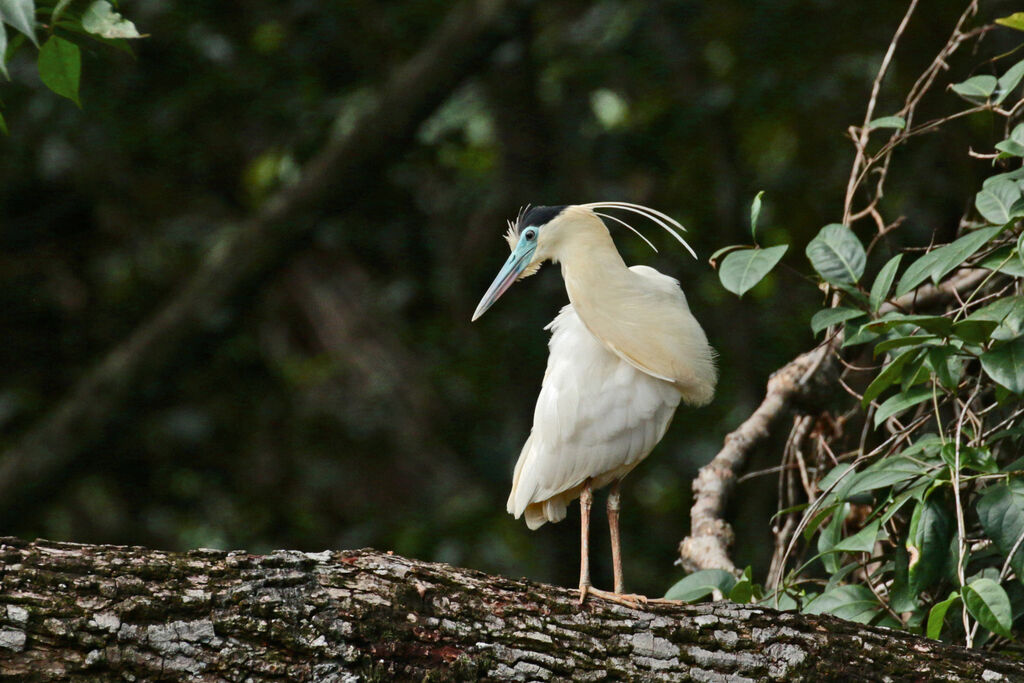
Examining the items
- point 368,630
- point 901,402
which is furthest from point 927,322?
point 368,630

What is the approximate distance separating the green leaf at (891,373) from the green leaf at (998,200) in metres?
0.29

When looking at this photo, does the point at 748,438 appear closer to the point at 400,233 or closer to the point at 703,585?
the point at 703,585

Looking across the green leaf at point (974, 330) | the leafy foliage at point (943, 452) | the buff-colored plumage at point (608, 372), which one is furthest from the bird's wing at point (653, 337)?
the green leaf at point (974, 330)

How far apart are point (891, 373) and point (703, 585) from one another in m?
0.67

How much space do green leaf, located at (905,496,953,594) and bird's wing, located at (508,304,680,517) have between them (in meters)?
0.65

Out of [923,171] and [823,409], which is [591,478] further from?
[923,171]

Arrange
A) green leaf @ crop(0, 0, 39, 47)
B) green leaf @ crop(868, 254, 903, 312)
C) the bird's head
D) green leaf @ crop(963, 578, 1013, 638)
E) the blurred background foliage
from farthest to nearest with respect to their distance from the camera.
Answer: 1. the blurred background foliage
2. the bird's head
3. green leaf @ crop(868, 254, 903, 312)
4. green leaf @ crop(963, 578, 1013, 638)
5. green leaf @ crop(0, 0, 39, 47)

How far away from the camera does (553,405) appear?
269cm

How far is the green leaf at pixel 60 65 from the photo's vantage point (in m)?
2.11

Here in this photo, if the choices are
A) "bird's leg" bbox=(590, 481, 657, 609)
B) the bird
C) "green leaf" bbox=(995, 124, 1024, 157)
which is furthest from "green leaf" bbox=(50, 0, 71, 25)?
"green leaf" bbox=(995, 124, 1024, 157)

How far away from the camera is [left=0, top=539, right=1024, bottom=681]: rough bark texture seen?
166cm

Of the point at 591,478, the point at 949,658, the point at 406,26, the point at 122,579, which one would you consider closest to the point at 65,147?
the point at 406,26

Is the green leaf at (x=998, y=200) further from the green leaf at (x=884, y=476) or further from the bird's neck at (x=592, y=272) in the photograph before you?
the bird's neck at (x=592, y=272)

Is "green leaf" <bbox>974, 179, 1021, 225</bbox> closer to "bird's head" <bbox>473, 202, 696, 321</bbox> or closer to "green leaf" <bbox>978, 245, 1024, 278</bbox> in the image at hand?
"green leaf" <bbox>978, 245, 1024, 278</bbox>
